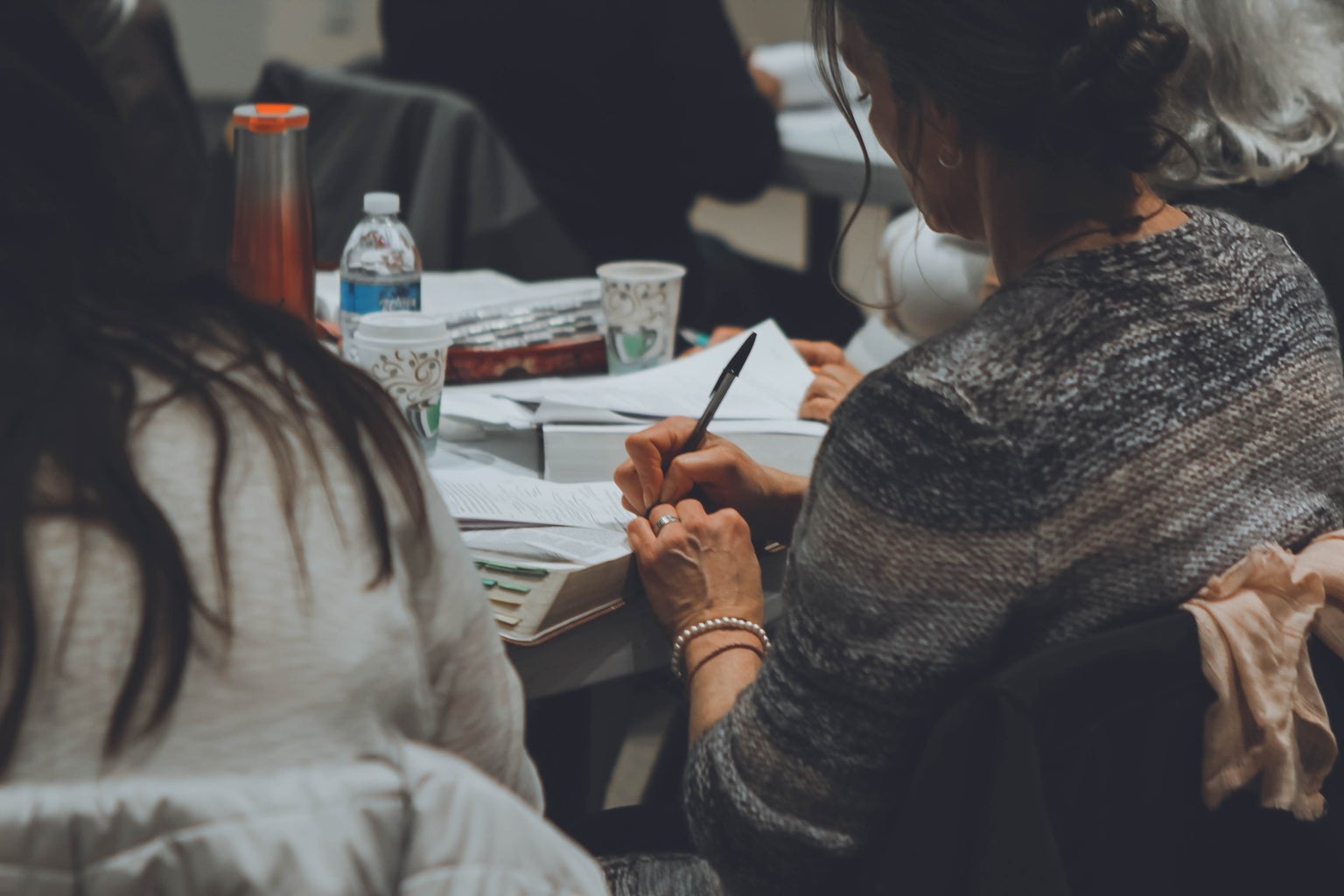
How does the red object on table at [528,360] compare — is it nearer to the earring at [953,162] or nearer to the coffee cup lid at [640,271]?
the coffee cup lid at [640,271]

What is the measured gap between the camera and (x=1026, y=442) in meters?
0.74

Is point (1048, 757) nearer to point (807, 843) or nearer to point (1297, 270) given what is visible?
point (807, 843)

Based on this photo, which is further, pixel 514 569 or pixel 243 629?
pixel 514 569

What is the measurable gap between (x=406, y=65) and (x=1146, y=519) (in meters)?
1.98

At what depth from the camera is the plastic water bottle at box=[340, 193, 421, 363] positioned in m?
1.37

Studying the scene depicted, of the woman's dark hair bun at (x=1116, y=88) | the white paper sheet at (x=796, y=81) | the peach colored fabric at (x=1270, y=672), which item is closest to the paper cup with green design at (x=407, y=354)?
the woman's dark hair bun at (x=1116, y=88)

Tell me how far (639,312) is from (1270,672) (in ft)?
2.71

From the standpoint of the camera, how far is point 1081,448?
0.75 meters

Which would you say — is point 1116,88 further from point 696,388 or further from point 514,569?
point 696,388

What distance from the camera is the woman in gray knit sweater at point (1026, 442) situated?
0.75 meters

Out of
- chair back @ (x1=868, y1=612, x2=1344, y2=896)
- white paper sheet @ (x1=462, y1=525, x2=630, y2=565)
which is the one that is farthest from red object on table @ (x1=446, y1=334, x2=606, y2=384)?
chair back @ (x1=868, y1=612, x2=1344, y2=896)

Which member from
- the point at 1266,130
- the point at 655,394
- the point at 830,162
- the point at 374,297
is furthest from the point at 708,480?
the point at 830,162

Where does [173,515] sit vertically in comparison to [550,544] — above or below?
above

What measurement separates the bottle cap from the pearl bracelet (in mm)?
606
